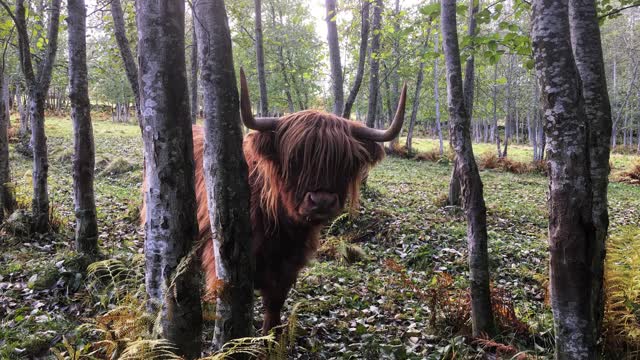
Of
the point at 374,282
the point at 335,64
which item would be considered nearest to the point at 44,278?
the point at 374,282

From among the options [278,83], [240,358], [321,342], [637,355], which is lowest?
[321,342]

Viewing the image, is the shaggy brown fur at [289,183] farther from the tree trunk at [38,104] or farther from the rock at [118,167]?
the rock at [118,167]

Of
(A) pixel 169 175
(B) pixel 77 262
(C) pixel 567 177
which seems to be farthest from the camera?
(B) pixel 77 262

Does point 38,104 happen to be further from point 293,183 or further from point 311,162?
point 311,162

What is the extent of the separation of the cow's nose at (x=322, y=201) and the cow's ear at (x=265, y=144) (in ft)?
2.27

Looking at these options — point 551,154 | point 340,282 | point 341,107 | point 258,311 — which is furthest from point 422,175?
point 551,154

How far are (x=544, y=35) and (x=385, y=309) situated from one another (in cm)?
404

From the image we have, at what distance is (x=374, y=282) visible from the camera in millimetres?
6359

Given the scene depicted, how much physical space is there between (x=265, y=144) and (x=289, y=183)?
479mm

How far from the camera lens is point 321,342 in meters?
4.55

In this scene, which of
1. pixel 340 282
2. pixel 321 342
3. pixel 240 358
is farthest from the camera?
pixel 340 282

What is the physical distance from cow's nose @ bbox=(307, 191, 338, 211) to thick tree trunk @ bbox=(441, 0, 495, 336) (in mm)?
1331

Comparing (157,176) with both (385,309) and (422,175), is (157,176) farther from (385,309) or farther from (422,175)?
(422,175)

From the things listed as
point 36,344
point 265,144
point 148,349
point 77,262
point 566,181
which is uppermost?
point 265,144
